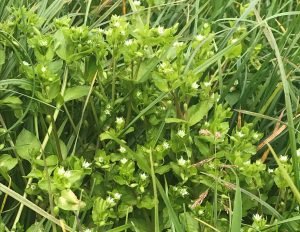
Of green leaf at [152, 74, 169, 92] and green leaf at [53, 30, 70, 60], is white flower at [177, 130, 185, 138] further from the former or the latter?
green leaf at [53, 30, 70, 60]

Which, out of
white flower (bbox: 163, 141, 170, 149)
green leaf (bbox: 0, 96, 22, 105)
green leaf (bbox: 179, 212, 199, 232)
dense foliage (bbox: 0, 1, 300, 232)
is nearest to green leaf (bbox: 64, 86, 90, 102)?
dense foliage (bbox: 0, 1, 300, 232)

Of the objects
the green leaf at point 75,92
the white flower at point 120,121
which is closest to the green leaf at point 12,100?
the green leaf at point 75,92

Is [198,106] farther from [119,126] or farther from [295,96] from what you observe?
[295,96]

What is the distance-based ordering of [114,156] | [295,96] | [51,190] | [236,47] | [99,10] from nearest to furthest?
[51,190], [114,156], [236,47], [295,96], [99,10]

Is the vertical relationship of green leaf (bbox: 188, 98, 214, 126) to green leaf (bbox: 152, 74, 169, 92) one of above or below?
below

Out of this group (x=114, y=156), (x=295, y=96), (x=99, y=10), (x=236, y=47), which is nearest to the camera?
(x=114, y=156)

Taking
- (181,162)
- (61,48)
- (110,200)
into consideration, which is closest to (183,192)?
(181,162)

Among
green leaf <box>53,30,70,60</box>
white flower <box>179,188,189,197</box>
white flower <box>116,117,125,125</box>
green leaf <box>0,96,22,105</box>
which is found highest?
green leaf <box>53,30,70,60</box>

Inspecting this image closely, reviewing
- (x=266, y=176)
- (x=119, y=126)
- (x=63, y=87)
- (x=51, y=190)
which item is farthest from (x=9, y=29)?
(x=266, y=176)
